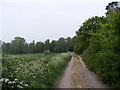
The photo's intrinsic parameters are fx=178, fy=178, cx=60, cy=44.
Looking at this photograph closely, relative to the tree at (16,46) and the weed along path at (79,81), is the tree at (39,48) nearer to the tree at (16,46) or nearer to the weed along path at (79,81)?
the tree at (16,46)

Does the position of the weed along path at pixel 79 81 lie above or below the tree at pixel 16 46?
below

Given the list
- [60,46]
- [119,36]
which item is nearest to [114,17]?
[119,36]

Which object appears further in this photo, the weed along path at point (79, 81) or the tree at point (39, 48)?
the tree at point (39, 48)

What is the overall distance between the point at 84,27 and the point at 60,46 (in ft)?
169

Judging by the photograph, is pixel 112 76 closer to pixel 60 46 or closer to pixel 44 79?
pixel 44 79

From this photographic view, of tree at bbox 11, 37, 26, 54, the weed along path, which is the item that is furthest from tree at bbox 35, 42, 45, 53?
the weed along path

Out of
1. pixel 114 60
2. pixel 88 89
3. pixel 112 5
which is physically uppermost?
pixel 112 5

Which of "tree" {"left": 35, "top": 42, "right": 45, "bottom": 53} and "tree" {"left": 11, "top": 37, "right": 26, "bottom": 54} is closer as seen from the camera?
"tree" {"left": 11, "top": 37, "right": 26, "bottom": 54}

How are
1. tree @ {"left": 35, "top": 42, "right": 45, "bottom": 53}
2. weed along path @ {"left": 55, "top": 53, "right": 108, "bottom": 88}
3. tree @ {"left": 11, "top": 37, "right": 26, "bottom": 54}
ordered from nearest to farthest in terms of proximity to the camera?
weed along path @ {"left": 55, "top": 53, "right": 108, "bottom": 88} < tree @ {"left": 11, "top": 37, "right": 26, "bottom": 54} < tree @ {"left": 35, "top": 42, "right": 45, "bottom": 53}

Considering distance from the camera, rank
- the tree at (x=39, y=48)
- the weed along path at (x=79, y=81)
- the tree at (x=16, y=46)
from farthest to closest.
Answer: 1. the tree at (x=39, y=48)
2. the tree at (x=16, y=46)
3. the weed along path at (x=79, y=81)

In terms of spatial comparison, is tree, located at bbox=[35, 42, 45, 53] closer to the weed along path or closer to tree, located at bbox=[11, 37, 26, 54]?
tree, located at bbox=[11, 37, 26, 54]

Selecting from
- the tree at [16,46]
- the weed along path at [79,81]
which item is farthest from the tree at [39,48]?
the weed along path at [79,81]

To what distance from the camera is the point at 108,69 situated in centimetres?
1123

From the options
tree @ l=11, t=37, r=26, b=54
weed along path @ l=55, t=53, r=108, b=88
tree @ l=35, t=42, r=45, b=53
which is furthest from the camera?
tree @ l=35, t=42, r=45, b=53
